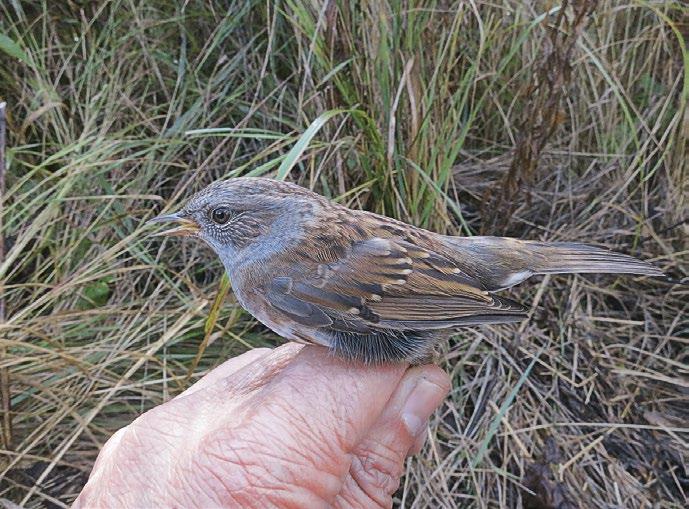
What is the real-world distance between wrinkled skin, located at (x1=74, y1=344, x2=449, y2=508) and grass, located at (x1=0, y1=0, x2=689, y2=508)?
1.46 feet

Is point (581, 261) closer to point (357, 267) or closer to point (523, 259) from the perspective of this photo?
point (523, 259)

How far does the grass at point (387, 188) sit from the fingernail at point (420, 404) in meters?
0.66

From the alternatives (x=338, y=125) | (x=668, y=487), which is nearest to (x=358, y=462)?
(x=668, y=487)

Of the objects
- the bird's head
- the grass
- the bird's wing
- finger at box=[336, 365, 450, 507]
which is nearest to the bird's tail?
the bird's wing

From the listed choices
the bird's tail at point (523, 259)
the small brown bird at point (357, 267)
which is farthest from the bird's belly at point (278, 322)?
the bird's tail at point (523, 259)

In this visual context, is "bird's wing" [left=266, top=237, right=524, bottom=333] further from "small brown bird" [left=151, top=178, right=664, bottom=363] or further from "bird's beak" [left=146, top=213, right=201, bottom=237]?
"bird's beak" [left=146, top=213, right=201, bottom=237]

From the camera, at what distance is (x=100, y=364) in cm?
259

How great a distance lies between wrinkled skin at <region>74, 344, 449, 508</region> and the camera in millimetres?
1719

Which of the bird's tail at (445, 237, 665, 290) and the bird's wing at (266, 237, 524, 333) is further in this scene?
the bird's tail at (445, 237, 665, 290)

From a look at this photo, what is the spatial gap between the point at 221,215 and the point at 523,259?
3.15 ft

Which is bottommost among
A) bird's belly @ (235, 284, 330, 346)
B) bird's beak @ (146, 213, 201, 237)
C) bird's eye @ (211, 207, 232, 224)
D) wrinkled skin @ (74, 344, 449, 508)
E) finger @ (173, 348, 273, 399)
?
finger @ (173, 348, 273, 399)

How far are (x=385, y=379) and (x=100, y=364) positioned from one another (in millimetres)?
1170

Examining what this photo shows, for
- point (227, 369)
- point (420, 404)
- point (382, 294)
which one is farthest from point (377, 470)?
point (227, 369)

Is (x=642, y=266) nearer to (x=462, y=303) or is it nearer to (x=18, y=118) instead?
(x=462, y=303)
